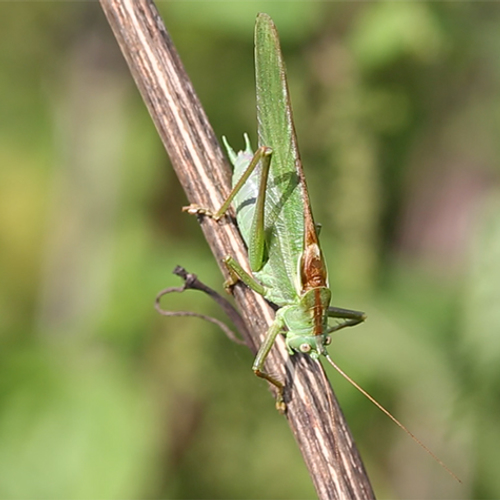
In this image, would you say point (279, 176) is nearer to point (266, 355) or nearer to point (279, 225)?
point (279, 225)

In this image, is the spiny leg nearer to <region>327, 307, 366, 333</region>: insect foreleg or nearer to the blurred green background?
<region>327, 307, 366, 333</region>: insect foreleg

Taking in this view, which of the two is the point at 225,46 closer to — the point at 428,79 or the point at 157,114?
the point at 428,79

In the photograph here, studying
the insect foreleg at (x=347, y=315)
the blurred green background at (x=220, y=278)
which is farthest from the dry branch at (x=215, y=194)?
the blurred green background at (x=220, y=278)

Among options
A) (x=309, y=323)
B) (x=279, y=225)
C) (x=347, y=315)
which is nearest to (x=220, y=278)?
(x=347, y=315)

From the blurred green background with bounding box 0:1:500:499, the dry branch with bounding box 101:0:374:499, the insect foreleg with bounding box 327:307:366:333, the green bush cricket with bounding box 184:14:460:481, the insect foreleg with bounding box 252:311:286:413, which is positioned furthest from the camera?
the blurred green background with bounding box 0:1:500:499

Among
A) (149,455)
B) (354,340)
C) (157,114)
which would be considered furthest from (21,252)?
(157,114)

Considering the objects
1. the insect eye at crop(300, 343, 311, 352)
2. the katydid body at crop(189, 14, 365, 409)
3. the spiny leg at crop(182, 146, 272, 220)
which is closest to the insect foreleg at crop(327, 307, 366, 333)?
the katydid body at crop(189, 14, 365, 409)

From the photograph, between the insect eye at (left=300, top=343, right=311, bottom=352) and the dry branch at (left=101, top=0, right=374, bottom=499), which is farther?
the insect eye at (left=300, top=343, right=311, bottom=352)
